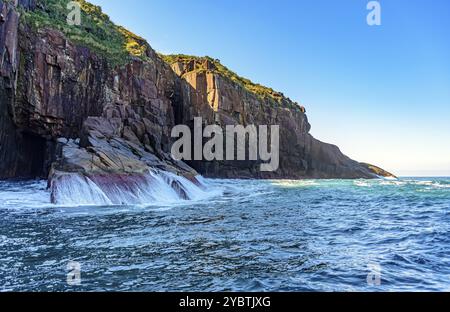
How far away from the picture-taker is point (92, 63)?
39188 millimetres

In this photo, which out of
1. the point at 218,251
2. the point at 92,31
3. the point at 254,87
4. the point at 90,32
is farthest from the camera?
the point at 254,87

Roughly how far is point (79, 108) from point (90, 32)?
634 inches

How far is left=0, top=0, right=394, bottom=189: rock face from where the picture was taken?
26.9 metres

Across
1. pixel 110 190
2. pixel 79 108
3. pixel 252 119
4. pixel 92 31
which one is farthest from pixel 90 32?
pixel 252 119

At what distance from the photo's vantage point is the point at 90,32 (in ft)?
158

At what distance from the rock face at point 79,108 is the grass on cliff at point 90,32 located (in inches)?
45.3

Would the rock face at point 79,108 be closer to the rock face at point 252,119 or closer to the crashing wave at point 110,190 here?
the crashing wave at point 110,190

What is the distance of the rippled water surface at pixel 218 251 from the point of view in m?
6.78

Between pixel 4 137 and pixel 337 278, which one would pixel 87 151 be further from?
pixel 337 278

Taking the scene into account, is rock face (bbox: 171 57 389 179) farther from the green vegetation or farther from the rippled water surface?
the rippled water surface

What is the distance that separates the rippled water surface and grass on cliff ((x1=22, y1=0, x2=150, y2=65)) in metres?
27.7

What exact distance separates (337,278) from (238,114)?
210 ft

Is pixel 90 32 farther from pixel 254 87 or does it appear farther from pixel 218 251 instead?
pixel 254 87

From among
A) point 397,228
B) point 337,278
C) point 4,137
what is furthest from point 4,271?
point 4,137
